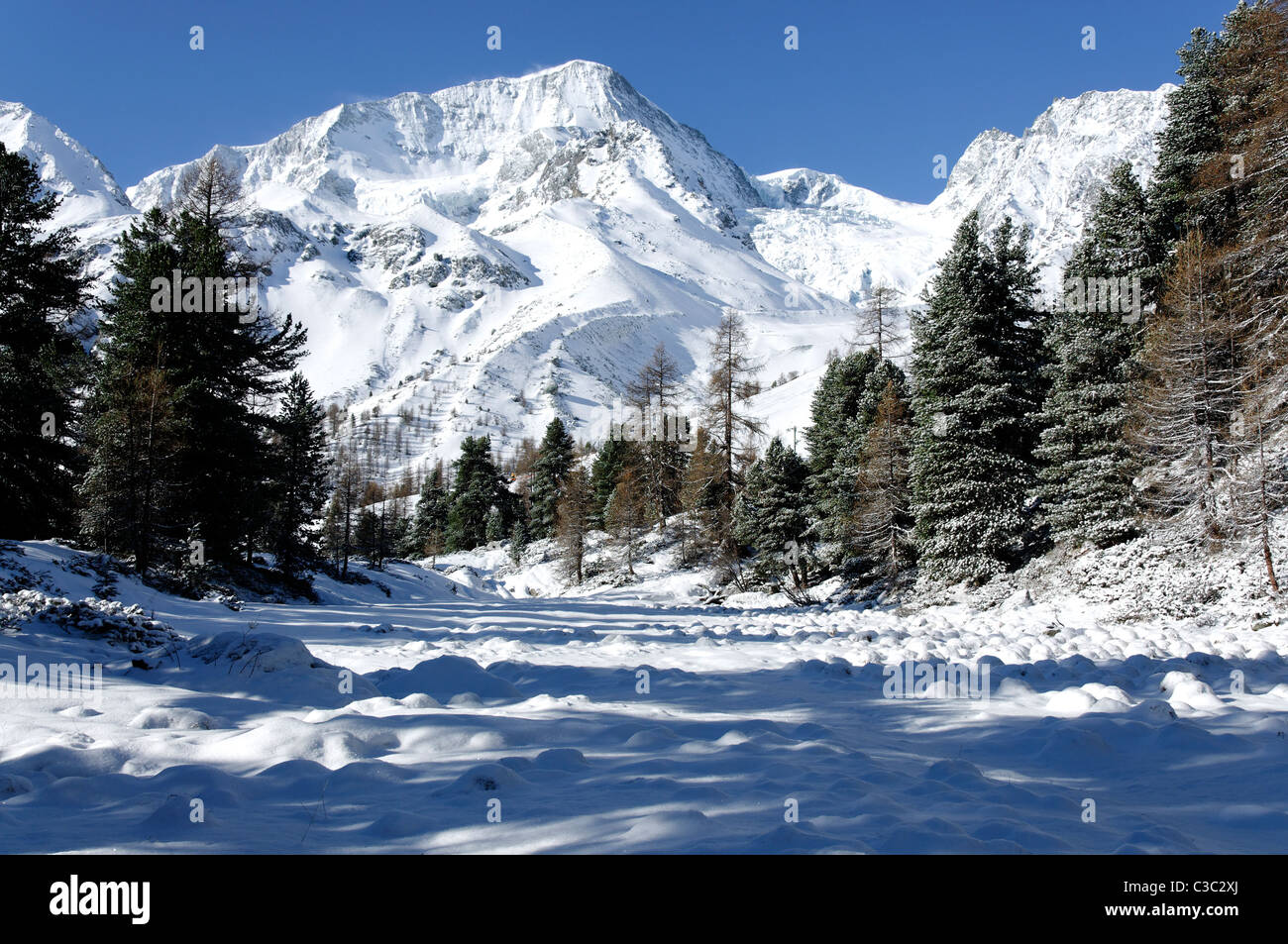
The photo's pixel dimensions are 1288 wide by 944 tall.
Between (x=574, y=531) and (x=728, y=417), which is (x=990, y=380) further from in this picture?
(x=574, y=531)

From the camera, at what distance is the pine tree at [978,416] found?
21.0 metres

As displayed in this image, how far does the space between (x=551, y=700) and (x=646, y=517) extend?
38612 millimetres

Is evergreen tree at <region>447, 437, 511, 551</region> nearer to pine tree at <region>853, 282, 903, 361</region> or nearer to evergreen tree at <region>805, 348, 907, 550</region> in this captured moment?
evergreen tree at <region>805, 348, 907, 550</region>

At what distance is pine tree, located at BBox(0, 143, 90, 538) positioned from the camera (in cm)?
1897

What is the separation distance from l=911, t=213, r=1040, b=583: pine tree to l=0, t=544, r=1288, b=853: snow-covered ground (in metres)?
10.1

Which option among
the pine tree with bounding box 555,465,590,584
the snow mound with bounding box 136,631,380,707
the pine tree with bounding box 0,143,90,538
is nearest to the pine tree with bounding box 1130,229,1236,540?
the snow mound with bounding box 136,631,380,707

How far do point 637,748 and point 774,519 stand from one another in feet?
87.2

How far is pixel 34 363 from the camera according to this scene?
20.6 meters

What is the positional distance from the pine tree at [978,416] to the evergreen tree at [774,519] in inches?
336

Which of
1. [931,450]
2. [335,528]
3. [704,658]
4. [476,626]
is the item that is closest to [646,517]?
[335,528]

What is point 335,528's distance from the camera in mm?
47156

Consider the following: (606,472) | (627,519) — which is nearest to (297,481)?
(627,519)

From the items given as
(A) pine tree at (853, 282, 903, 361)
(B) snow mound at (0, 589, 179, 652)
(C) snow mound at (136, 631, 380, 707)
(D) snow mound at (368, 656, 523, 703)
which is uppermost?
(A) pine tree at (853, 282, 903, 361)

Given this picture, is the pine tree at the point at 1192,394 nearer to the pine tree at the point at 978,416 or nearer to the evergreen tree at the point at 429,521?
the pine tree at the point at 978,416
